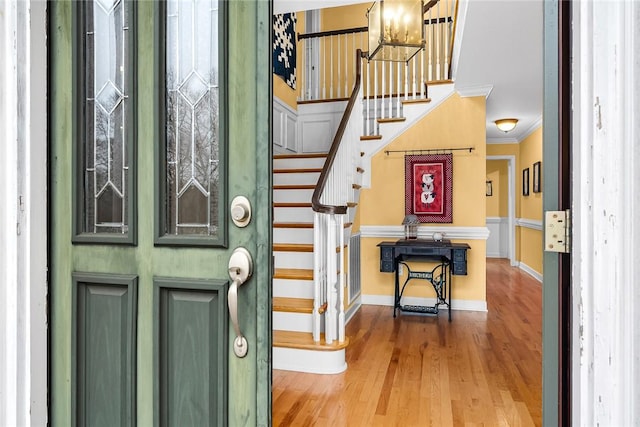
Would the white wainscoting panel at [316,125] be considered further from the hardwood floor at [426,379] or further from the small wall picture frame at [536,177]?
the small wall picture frame at [536,177]

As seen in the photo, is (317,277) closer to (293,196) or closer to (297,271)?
(297,271)

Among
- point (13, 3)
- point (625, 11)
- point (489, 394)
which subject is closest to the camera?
point (625, 11)

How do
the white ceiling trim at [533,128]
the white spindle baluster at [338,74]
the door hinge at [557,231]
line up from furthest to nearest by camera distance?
the white ceiling trim at [533,128] < the white spindle baluster at [338,74] < the door hinge at [557,231]

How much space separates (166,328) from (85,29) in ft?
3.00

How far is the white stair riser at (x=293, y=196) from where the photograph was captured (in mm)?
4075

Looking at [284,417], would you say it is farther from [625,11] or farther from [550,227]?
[625,11]

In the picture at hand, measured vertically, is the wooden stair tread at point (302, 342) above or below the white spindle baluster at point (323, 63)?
below

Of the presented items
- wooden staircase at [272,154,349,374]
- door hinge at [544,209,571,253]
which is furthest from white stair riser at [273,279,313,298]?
door hinge at [544,209,571,253]

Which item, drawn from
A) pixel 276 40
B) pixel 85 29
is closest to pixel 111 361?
pixel 85 29

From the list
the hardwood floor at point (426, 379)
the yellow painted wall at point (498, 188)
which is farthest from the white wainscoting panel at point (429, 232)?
the yellow painted wall at point (498, 188)

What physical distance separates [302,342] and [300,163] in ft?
7.74

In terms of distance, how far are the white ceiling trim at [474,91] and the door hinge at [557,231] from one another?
4007 mm

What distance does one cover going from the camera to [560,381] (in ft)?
2.90

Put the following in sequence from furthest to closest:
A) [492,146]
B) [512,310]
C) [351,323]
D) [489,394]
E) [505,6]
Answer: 1. [492,146]
2. [512,310]
3. [351,323]
4. [505,6]
5. [489,394]
